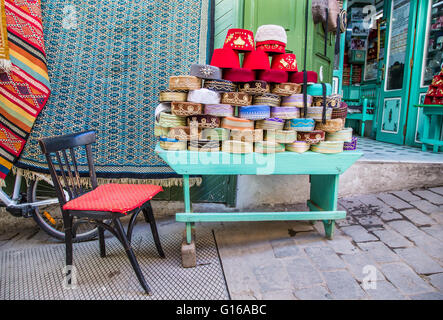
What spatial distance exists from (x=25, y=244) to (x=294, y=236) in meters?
2.42

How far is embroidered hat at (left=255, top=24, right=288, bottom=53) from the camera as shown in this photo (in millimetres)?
2068

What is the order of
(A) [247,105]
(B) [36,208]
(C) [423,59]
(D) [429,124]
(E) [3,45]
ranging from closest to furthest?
(A) [247,105] < (E) [3,45] < (B) [36,208] < (D) [429,124] < (C) [423,59]

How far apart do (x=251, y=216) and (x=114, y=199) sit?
1.01 metres

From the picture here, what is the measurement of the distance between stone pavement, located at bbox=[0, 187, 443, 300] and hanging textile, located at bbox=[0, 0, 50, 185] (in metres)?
0.93

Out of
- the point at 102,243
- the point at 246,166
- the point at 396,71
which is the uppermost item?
the point at 396,71

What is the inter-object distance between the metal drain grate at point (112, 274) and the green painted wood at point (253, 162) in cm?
71

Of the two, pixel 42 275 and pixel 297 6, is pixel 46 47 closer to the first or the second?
pixel 42 275

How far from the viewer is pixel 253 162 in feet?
6.76

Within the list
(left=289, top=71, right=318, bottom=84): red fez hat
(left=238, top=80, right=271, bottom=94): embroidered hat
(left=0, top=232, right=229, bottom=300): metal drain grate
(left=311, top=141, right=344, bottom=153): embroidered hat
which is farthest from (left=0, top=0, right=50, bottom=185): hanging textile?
(left=311, top=141, right=344, bottom=153): embroidered hat

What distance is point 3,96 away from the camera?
7.83 ft

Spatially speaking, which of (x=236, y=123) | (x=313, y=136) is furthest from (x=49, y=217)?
(x=313, y=136)

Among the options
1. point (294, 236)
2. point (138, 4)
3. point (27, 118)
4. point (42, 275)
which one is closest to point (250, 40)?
point (138, 4)

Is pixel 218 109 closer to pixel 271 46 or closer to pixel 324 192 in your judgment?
pixel 271 46

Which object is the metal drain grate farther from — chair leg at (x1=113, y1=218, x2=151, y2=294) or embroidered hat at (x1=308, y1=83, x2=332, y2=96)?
embroidered hat at (x1=308, y1=83, x2=332, y2=96)
